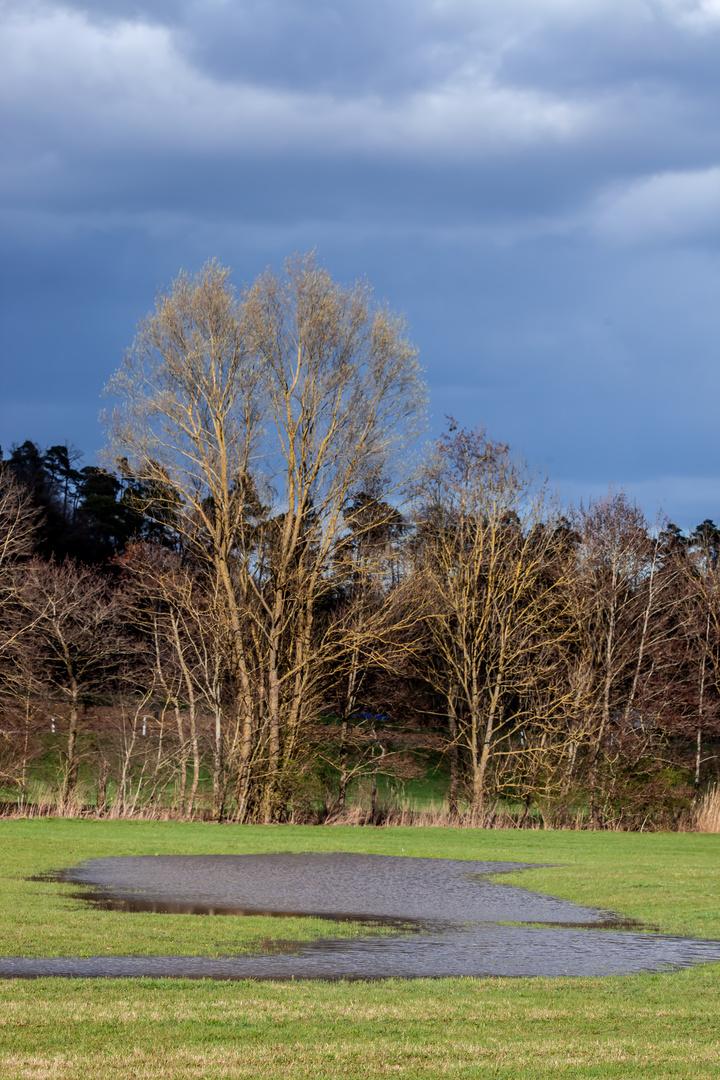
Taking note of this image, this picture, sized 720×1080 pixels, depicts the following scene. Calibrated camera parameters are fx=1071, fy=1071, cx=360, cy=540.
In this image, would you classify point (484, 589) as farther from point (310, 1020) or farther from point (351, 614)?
point (310, 1020)

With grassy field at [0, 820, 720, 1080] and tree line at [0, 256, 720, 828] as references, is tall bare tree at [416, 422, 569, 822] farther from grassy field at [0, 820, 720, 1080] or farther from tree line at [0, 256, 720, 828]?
grassy field at [0, 820, 720, 1080]

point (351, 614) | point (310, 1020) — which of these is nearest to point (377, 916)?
point (310, 1020)

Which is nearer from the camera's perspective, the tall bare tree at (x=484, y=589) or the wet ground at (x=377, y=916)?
the wet ground at (x=377, y=916)

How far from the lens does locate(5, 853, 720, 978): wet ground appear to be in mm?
10430

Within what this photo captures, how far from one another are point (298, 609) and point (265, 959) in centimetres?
2315

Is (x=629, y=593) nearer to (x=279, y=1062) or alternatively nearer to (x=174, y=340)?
(x=174, y=340)

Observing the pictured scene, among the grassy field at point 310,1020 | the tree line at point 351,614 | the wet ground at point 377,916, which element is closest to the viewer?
the grassy field at point 310,1020

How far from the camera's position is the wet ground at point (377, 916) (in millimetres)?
10430

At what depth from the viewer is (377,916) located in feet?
48.1

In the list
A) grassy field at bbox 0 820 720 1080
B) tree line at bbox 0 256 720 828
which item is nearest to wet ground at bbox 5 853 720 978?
grassy field at bbox 0 820 720 1080

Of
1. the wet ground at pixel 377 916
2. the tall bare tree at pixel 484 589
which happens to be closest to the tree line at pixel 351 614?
the tall bare tree at pixel 484 589

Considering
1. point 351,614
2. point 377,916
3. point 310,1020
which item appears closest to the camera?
point 310,1020

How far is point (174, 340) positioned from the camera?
33875 mm

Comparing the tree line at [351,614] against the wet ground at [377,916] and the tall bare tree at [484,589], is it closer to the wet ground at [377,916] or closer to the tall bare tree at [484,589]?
the tall bare tree at [484,589]
